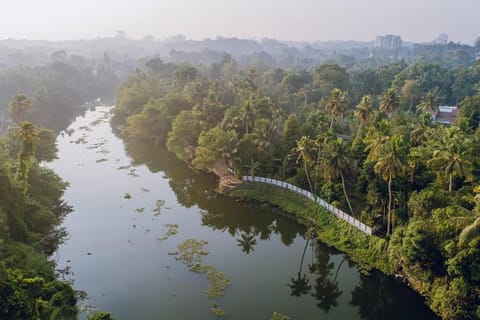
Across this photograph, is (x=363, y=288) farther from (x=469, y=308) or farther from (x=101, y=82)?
(x=101, y=82)

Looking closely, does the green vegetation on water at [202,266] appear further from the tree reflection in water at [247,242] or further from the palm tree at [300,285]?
the palm tree at [300,285]

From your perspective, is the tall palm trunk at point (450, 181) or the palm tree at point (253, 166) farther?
the palm tree at point (253, 166)

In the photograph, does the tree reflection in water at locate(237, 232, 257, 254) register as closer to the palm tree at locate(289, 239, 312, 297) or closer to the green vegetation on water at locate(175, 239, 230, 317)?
the green vegetation on water at locate(175, 239, 230, 317)

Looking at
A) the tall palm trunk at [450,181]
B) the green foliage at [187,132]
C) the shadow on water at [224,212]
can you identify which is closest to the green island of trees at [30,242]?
the shadow on water at [224,212]

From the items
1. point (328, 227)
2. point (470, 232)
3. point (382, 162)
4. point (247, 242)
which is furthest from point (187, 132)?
point (470, 232)

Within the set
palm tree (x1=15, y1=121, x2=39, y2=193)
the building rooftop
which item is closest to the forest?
the building rooftop

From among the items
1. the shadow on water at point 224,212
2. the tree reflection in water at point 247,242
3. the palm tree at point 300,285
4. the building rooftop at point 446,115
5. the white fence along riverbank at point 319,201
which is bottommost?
the palm tree at point 300,285

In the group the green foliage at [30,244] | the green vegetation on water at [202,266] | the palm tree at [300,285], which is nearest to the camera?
the green foliage at [30,244]
